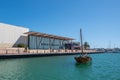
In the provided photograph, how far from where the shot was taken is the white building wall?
266ft

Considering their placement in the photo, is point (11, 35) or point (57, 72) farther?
point (11, 35)

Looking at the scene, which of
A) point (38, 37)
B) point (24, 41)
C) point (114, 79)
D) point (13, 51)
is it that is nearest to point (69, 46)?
point (38, 37)

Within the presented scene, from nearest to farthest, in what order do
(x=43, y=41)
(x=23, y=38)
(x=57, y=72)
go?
(x=57, y=72), (x=23, y=38), (x=43, y=41)

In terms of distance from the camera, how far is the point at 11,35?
8519 centimetres

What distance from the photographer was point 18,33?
88.9 meters

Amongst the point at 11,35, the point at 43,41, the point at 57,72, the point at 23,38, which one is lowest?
the point at 57,72

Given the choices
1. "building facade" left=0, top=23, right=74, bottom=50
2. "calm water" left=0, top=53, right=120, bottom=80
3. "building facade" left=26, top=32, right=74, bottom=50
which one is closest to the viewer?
"calm water" left=0, top=53, right=120, bottom=80

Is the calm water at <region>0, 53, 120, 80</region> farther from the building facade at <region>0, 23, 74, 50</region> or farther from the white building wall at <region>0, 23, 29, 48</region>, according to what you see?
the building facade at <region>0, 23, 74, 50</region>

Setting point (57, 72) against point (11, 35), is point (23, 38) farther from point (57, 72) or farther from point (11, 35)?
point (57, 72)

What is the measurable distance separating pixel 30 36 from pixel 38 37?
17.4ft

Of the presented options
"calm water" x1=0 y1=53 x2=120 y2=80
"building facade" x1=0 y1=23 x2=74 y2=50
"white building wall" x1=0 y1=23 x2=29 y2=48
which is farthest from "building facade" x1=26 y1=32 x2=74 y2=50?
"calm water" x1=0 y1=53 x2=120 y2=80

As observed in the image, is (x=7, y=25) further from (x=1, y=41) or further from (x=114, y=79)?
(x=114, y=79)

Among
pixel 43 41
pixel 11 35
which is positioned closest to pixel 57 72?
pixel 11 35

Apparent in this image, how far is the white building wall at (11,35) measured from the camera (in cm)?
8093
